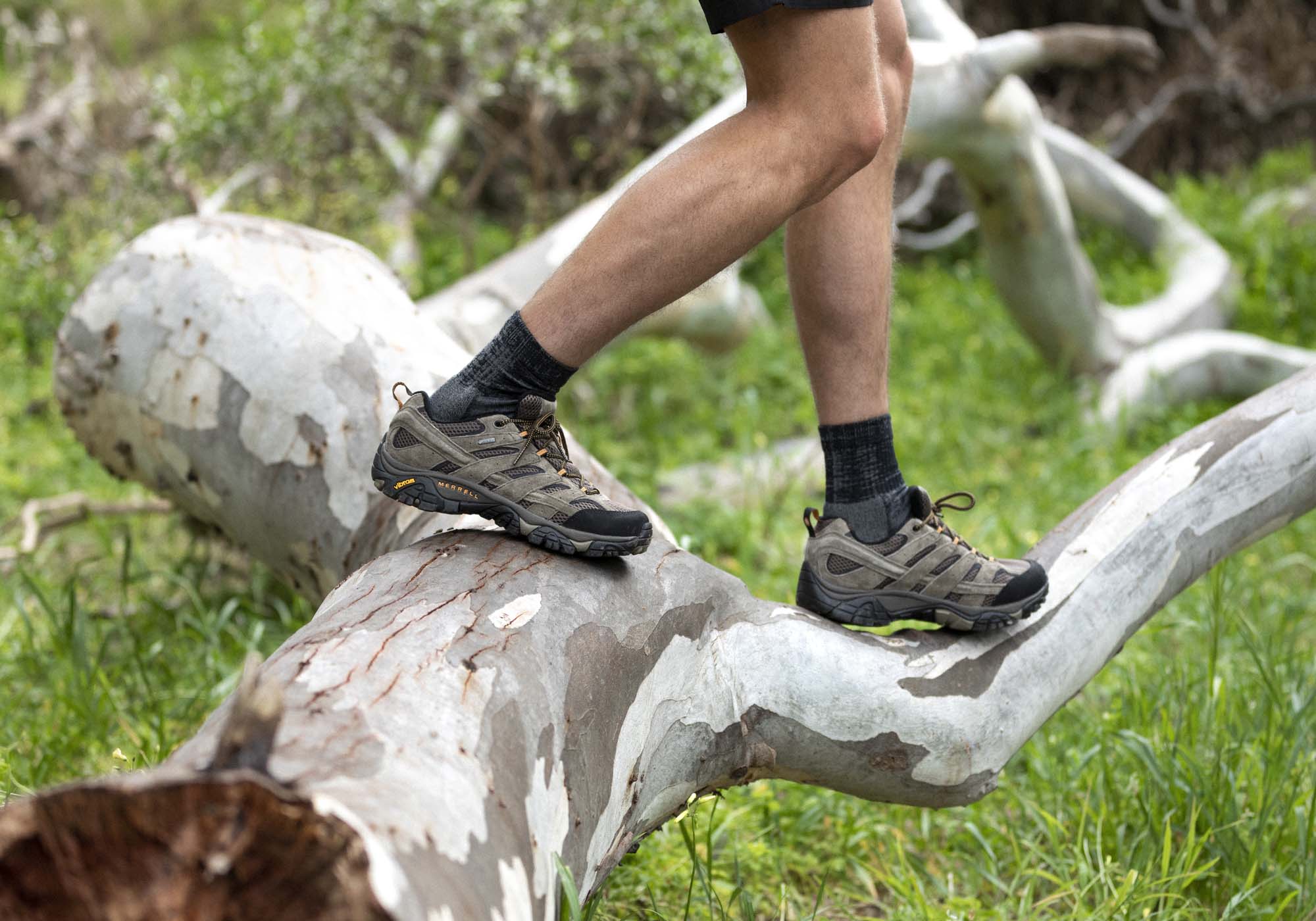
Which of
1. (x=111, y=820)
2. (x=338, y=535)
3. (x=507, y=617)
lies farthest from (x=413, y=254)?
(x=111, y=820)

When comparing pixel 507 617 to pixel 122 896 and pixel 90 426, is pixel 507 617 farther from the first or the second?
pixel 90 426

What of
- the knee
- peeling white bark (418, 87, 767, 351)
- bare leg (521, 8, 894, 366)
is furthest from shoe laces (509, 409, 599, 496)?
peeling white bark (418, 87, 767, 351)

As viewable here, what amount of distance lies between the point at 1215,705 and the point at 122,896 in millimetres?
2069

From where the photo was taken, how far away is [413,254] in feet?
19.2

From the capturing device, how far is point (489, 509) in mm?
1732

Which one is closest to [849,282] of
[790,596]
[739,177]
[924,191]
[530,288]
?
[739,177]

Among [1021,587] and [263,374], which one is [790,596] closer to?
[1021,587]

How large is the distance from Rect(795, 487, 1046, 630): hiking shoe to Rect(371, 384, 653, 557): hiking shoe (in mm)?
384

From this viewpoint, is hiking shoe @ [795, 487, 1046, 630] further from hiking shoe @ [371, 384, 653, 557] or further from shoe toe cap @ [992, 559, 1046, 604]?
hiking shoe @ [371, 384, 653, 557]

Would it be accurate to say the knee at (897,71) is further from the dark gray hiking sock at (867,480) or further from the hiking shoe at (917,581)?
the hiking shoe at (917,581)

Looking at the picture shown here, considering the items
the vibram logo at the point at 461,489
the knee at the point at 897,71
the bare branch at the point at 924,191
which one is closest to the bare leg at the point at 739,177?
the vibram logo at the point at 461,489

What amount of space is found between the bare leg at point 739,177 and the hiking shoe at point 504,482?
0.16m

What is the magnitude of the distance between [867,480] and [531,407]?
1.96ft

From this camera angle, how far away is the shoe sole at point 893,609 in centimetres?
190
